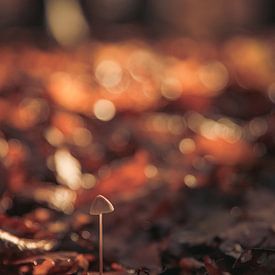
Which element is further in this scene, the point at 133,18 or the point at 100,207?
the point at 133,18

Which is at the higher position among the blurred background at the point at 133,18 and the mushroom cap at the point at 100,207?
the mushroom cap at the point at 100,207

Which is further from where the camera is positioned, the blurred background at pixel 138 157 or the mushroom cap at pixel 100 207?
the blurred background at pixel 138 157

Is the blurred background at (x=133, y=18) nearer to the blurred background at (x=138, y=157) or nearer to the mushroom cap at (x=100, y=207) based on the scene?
the blurred background at (x=138, y=157)

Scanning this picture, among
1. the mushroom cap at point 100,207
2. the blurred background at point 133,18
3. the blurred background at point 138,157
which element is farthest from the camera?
the blurred background at point 133,18

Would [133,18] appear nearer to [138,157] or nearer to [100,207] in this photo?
[138,157]

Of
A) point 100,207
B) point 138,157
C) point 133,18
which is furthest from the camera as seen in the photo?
point 133,18

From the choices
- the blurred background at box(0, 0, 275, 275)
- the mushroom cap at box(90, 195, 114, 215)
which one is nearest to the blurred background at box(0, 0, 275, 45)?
the blurred background at box(0, 0, 275, 275)

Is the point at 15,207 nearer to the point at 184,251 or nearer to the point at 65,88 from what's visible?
the point at 184,251

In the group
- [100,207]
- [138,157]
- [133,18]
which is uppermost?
[100,207]

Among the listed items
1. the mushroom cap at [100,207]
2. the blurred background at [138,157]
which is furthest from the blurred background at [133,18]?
the mushroom cap at [100,207]

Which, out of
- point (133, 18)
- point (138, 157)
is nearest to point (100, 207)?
point (138, 157)

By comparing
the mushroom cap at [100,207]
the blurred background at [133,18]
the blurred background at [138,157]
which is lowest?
the blurred background at [133,18]

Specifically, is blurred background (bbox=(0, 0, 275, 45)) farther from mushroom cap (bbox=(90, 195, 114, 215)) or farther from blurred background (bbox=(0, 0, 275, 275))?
mushroom cap (bbox=(90, 195, 114, 215))
